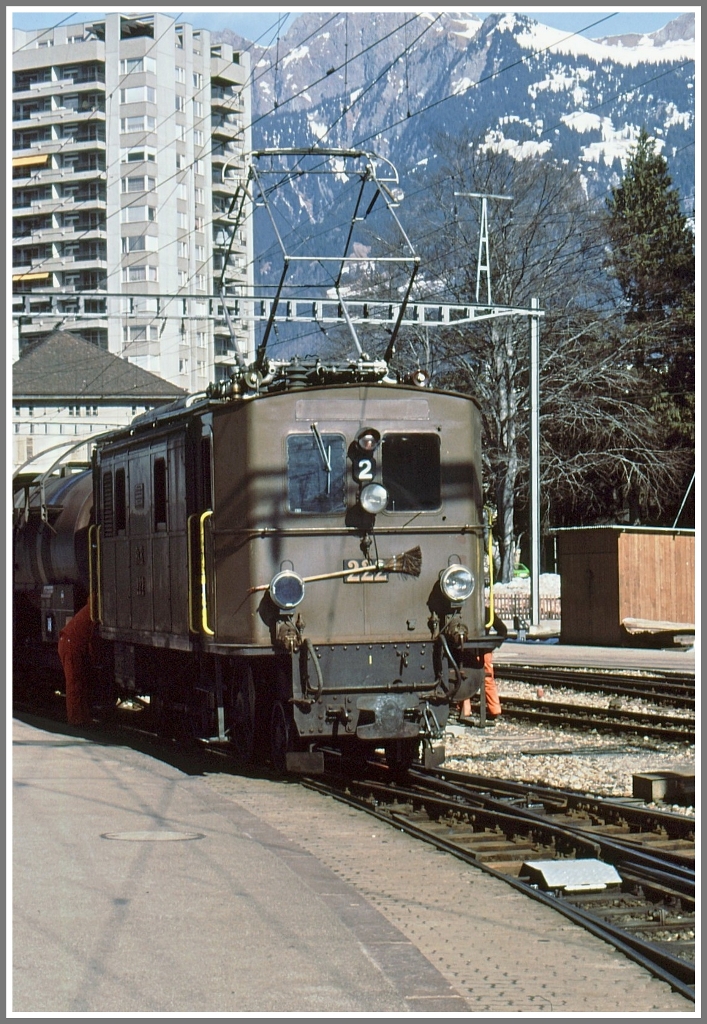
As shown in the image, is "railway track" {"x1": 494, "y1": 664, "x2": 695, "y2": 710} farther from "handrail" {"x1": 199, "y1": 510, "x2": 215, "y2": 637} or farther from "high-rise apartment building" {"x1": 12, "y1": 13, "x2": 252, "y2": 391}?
"high-rise apartment building" {"x1": 12, "y1": 13, "x2": 252, "y2": 391}

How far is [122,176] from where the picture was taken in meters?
105

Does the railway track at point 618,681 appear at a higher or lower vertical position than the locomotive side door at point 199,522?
lower

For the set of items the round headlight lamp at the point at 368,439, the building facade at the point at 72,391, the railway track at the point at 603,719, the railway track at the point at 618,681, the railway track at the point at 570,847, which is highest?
the building facade at the point at 72,391

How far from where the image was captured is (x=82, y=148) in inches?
4134

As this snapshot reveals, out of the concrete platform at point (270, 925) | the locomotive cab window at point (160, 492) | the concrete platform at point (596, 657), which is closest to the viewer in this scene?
the concrete platform at point (270, 925)

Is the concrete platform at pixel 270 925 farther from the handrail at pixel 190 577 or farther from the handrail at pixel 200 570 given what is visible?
the handrail at pixel 190 577

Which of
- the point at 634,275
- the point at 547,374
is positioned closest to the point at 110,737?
the point at 547,374

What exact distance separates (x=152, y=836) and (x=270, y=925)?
277cm

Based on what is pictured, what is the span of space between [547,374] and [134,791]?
3972cm

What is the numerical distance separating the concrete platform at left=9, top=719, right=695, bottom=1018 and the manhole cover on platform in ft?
0.05

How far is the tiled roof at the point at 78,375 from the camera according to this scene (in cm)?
8938

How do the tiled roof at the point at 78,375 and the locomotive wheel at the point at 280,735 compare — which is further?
the tiled roof at the point at 78,375

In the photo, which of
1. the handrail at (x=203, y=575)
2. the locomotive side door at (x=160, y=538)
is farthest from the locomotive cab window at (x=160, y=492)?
the handrail at (x=203, y=575)

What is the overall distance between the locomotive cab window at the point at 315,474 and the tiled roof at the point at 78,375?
76.1 meters
